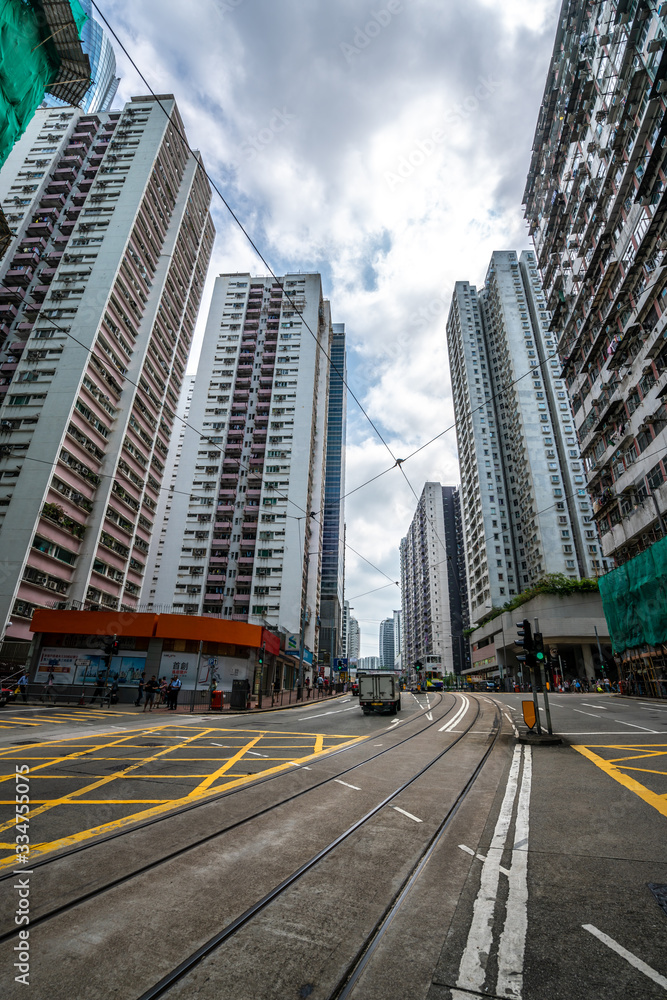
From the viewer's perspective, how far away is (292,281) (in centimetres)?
8006

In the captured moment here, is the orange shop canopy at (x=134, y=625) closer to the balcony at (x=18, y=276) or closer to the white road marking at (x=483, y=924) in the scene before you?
the white road marking at (x=483, y=924)

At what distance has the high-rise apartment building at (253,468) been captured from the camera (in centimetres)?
5994

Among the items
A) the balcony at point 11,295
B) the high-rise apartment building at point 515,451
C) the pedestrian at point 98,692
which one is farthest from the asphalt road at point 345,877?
the high-rise apartment building at point 515,451

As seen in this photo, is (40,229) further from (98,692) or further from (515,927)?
(515,927)

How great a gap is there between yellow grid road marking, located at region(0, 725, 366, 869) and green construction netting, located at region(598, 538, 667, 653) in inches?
996

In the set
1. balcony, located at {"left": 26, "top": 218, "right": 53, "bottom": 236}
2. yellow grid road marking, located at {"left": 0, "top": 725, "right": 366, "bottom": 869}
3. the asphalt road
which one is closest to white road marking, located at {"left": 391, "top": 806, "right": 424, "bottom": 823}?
→ the asphalt road

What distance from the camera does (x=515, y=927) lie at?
345cm

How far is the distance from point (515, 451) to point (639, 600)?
53.5 meters

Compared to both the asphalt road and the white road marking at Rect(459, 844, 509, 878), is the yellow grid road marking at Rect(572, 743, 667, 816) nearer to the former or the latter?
the asphalt road

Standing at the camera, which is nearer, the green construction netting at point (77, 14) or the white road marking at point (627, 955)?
the white road marking at point (627, 955)

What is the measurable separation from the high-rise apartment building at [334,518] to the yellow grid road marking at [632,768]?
7650 cm

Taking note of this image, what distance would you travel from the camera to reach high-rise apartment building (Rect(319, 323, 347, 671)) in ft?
317

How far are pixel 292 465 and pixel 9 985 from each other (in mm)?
63761

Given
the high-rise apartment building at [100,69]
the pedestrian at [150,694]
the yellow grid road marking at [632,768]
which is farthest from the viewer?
the high-rise apartment building at [100,69]
